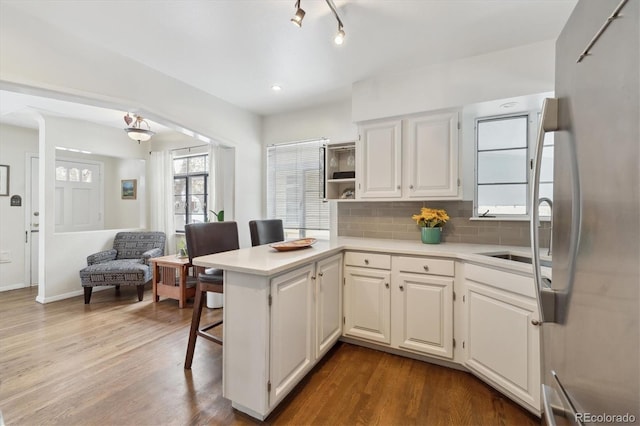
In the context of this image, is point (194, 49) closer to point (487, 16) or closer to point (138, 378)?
point (487, 16)

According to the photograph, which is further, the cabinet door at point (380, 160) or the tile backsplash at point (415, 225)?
the cabinet door at point (380, 160)

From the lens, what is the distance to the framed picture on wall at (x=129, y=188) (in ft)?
17.0

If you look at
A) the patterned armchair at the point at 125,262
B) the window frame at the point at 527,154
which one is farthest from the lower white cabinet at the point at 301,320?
the patterned armchair at the point at 125,262

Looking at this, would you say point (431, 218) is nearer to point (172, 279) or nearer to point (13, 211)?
point (172, 279)

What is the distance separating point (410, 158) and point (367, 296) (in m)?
1.32

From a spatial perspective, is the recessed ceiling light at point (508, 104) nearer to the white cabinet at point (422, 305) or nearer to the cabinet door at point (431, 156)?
the cabinet door at point (431, 156)

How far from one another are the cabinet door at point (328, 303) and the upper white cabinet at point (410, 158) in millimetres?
868

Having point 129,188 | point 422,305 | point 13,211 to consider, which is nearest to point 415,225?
point 422,305

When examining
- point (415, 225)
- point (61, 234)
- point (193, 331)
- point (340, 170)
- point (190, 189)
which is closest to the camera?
point (193, 331)

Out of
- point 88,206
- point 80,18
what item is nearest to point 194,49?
point 80,18

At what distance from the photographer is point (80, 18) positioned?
1.88m

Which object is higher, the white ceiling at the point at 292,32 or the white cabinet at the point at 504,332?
the white ceiling at the point at 292,32

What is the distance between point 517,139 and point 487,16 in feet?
3.75

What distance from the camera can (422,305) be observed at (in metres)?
2.19
